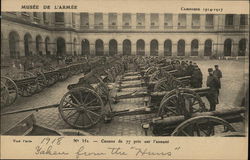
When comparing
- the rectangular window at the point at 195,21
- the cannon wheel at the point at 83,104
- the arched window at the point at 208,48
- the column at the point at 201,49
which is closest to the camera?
the cannon wheel at the point at 83,104

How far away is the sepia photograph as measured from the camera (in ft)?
10.8

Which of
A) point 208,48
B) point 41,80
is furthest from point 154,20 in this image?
point 41,80

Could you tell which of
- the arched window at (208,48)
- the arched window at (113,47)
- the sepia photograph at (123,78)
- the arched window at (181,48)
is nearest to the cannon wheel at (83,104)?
the sepia photograph at (123,78)

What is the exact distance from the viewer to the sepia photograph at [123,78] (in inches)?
129

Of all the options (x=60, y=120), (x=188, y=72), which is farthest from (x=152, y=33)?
(x=60, y=120)

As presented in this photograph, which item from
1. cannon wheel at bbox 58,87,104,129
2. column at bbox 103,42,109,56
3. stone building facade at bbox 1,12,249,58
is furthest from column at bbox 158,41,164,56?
cannon wheel at bbox 58,87,104,129

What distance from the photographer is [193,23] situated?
93.0 ft

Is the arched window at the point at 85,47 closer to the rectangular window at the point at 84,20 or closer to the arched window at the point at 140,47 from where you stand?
the rectangular window at the point at 84,20

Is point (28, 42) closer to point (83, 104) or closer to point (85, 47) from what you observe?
point (85, 47)

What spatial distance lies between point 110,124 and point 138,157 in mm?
1492

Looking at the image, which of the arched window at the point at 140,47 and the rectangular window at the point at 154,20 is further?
the arched window at the point at 140,47

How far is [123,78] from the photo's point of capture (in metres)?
9.65

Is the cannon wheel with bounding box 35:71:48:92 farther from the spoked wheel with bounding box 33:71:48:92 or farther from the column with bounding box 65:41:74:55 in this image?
the column with bounding box 65:41:74:55

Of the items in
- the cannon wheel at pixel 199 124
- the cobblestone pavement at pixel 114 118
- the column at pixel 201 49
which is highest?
the column at pixel 201 49
